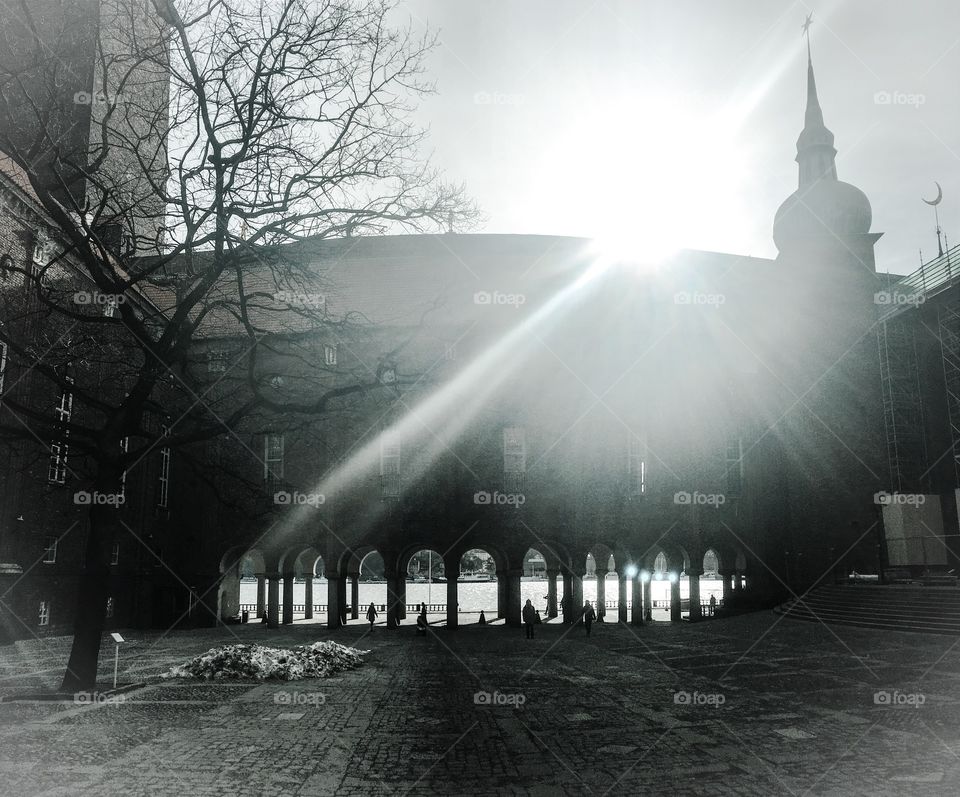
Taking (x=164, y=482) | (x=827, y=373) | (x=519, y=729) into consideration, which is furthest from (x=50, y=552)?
(x=827, y=373)

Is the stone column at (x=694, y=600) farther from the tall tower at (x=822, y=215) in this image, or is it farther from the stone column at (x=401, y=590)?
the tall tower at (x=822, y=215)

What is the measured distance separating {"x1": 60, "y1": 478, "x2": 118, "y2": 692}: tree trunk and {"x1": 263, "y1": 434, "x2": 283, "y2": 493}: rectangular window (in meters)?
16.4

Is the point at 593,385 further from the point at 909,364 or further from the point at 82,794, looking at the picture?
the point at 82,794

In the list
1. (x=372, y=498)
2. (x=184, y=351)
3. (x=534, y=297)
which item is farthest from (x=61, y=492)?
(x=534, y=297)

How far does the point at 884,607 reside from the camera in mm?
22469

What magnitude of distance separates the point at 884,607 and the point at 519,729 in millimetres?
17101

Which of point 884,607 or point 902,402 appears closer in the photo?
point 884,607
